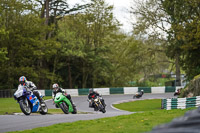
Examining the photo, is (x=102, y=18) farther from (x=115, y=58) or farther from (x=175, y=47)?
(x=175, y=47)

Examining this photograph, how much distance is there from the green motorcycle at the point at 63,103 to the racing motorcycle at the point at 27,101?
68cm

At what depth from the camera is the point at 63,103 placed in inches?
638

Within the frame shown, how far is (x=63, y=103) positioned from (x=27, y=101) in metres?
1.83

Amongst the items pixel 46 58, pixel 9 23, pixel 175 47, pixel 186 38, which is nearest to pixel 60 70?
pixel 46 58

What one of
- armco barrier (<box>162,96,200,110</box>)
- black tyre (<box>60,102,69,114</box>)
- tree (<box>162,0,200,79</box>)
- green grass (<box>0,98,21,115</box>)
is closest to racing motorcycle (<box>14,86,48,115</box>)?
black tyre (<box>60,102,69,114</box>)

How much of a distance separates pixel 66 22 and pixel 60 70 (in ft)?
20.8

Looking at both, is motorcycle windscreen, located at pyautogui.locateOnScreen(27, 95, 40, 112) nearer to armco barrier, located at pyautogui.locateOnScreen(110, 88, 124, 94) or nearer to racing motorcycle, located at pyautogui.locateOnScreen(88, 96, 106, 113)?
racing motorcycle, located at pyautogui.locateOnScreen(88, 96, 106, 113)

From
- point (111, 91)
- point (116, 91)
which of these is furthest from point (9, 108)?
point (116, 91)

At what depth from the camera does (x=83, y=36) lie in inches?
1964

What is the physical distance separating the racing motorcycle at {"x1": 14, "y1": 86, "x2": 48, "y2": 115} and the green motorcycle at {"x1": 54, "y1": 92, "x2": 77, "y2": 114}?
68 centimetres

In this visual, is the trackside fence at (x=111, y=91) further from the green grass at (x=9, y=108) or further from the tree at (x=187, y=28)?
the green grass at (x=9, y=108)

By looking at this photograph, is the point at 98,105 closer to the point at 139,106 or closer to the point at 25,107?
the point at 25,107

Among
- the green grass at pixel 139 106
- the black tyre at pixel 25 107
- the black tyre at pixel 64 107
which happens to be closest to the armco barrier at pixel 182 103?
the black tyre at pixel 64 107

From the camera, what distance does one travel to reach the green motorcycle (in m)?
15.9
